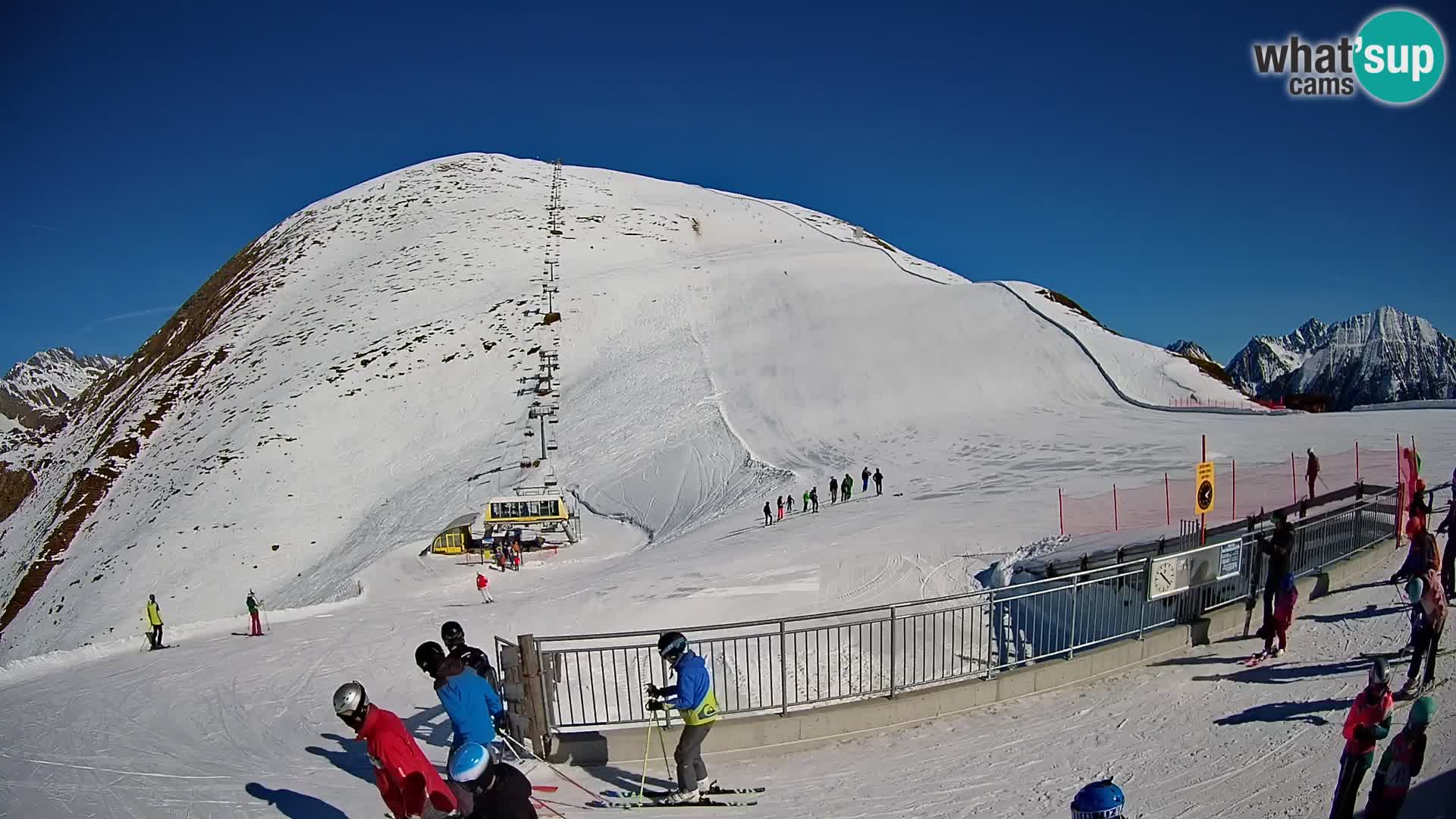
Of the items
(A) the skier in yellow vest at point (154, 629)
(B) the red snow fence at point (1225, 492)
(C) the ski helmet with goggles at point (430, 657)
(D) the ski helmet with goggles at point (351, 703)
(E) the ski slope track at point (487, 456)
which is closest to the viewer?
(D) the ski helmet with goggles at point (351, 703)

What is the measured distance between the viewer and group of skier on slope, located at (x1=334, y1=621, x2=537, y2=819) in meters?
4.07

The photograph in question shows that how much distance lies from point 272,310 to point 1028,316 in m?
60.3

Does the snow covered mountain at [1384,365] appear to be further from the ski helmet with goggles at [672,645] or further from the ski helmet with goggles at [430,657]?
the ski helmet with goggles at [430,657]

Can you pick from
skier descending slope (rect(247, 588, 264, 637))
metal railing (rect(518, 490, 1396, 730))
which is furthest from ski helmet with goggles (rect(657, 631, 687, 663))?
skier descending slope (rect(247, 588, 264, 637))

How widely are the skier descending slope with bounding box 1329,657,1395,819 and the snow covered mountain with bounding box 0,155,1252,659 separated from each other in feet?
40.5

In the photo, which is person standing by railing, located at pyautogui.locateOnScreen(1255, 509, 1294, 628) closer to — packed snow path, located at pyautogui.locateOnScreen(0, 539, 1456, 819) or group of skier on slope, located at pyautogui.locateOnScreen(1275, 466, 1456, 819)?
group of skier on slope, located at pyautogui.locateOnScreen(1275, 466, 1456, 819)

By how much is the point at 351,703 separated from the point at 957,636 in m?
10.9

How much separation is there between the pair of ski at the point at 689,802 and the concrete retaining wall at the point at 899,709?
0.81 metres

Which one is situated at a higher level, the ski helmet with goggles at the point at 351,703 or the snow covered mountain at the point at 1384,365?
the snow covered mountain at the point at 1384,365

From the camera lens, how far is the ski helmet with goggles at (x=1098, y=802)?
3443mm

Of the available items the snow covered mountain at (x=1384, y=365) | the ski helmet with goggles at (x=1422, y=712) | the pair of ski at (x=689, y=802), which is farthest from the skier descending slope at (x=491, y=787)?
the snow covered mountain at (x=1384, y=365)

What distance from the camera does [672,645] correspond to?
6273 mm

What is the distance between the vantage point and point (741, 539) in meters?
23.8

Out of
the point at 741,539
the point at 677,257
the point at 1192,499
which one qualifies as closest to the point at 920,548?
the point at 741,539
